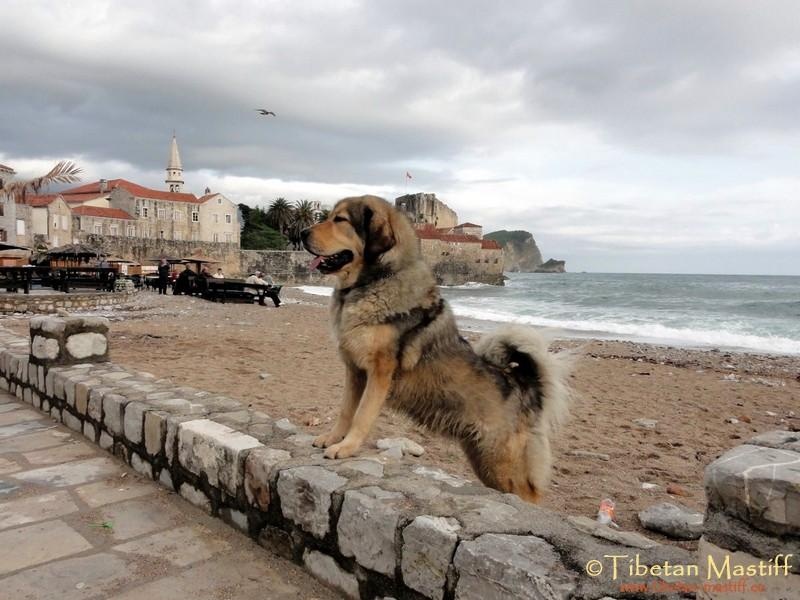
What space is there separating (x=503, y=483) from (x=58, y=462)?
3.03m

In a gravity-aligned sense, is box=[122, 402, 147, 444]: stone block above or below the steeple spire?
below

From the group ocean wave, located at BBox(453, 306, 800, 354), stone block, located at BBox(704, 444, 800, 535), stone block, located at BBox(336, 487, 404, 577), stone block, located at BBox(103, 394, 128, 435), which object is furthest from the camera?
ocean wave, located at BBox(453, 306, 800, 354)

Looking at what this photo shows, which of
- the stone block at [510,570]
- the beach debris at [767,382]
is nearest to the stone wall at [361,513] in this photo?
the stone block at [510,570]

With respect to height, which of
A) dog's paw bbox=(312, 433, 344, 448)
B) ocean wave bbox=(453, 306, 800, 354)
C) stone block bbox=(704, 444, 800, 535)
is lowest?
ocean wave bbox=(453, 306, 800, 354)

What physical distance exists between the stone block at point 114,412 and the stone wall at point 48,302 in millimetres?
13737

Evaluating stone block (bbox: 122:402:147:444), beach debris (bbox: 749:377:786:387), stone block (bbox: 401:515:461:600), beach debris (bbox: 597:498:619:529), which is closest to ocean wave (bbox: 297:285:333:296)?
beach debris (bbox: 749:377:786:387)

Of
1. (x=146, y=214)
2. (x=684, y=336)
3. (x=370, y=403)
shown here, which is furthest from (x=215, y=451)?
(x=146, y=214)

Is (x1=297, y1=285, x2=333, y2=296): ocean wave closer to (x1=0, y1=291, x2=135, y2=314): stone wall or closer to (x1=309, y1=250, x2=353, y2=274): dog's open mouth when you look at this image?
(x1=0, y1=291, x2=135, y2=314): stone wall

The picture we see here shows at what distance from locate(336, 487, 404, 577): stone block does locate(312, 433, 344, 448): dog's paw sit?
2.19ft

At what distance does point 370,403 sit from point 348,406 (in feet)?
1.08

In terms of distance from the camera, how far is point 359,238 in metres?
2.76

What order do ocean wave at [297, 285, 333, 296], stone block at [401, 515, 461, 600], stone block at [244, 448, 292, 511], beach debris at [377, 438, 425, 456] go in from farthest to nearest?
ocean wave at [297, 285, 333, 296] → beach debris at [377, 438, 425, 456] → stone block at [244, 448, 292, 511] → stone block at [401, 515, 461, 600]

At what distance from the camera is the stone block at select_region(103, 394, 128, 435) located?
3.65m

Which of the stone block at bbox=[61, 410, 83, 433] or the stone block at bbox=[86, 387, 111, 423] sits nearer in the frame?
the stone block at bbox=[86, 387, 111, 423]
